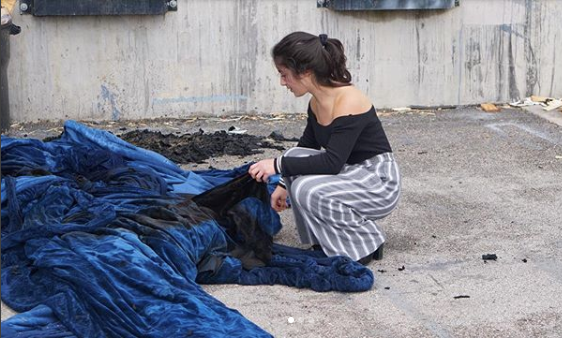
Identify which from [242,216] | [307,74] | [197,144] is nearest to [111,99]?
[197,144]

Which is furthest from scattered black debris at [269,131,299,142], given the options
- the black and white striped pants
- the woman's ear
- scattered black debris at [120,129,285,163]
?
the woman's ear

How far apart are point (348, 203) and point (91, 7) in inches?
185

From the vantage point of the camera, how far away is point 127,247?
4684 mm

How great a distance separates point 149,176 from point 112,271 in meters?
1.59

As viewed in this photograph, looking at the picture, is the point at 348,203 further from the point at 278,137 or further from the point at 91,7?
the point at 91,7

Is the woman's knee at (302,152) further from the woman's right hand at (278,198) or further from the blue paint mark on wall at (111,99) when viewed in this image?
the blue paint mark on wall at (111,99)

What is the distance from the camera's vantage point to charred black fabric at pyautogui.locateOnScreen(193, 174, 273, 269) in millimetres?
5387

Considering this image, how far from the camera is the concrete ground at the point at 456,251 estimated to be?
15.2 feet

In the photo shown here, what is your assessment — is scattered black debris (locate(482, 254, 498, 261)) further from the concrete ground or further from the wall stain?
the wall stain

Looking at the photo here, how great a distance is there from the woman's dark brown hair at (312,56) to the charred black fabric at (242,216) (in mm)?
720

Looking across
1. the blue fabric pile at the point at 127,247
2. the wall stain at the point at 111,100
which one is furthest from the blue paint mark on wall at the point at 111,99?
the blue fabric pile at the point at 127,247

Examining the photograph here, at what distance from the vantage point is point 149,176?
602 cm

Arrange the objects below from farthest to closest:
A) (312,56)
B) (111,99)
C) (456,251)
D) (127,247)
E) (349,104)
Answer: (111,99), (456,251), (349,104), (312,56), (127,247)

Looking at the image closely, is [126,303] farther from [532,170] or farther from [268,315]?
[532,170]
